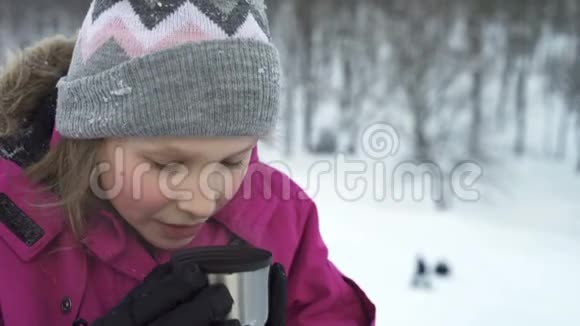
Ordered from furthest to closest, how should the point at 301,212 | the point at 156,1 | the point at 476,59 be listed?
the point at 476,59, the point at 301,212, the point at 156,1

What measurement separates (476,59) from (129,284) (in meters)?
6.68

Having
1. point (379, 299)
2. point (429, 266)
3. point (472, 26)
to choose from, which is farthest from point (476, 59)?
point (379, 299)

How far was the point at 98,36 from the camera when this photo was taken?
2.96 feet

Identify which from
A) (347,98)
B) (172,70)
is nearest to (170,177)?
(172,70)

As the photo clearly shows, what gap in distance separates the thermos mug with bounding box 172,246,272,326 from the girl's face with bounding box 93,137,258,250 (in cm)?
10

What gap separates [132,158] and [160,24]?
7.4 inches

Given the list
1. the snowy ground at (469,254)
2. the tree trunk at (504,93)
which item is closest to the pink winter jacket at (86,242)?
the snowy ground at (469,254)

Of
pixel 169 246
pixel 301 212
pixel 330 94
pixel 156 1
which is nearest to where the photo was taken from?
pixel 156 1

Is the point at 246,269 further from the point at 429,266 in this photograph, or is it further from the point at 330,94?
the point at 330,94

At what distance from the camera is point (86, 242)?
97cm

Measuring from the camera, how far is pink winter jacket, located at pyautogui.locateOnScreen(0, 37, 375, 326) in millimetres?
942

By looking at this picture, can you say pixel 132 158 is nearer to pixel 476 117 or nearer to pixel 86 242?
pixel 86 242

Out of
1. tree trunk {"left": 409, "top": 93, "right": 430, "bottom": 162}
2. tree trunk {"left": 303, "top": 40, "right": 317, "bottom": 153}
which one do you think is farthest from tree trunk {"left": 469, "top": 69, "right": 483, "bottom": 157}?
tree trunk {"left": 303, "top": 40, "right": 317, "bottom": 153}

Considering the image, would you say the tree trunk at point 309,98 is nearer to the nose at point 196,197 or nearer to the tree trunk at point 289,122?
the tree trunk at point 289,122
